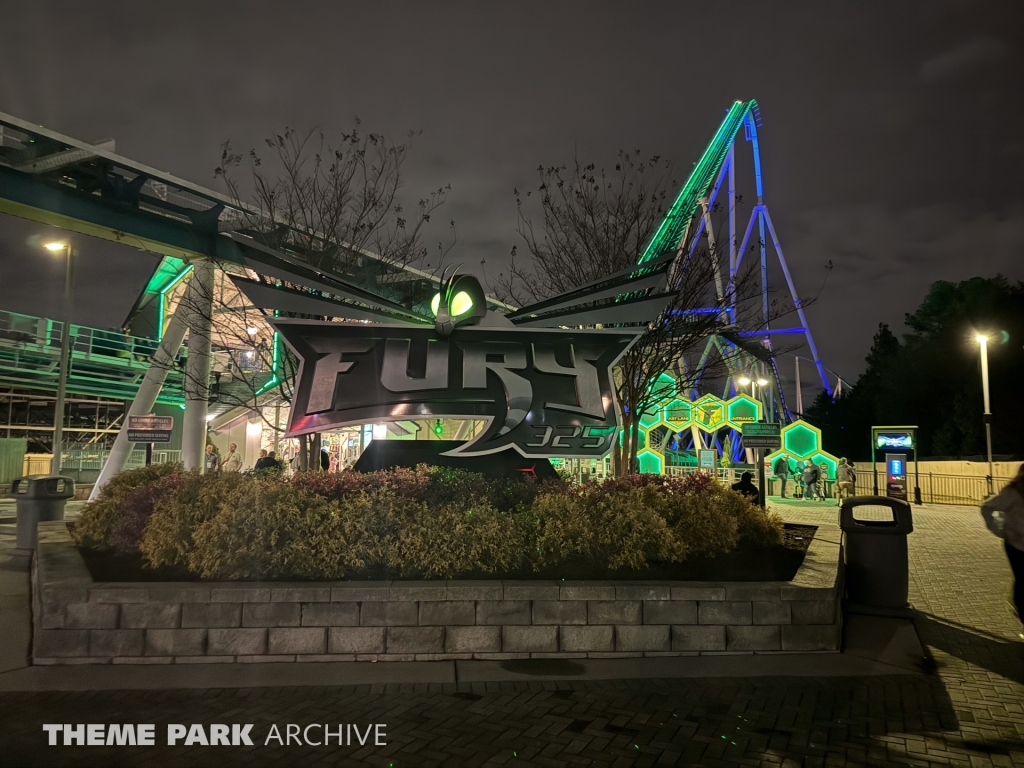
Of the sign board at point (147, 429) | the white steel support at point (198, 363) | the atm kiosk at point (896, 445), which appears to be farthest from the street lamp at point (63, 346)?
the atm kiosk at point (896, 445)

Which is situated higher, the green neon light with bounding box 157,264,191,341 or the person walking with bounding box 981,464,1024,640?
the green neon light with bounding box 157,264,191,341

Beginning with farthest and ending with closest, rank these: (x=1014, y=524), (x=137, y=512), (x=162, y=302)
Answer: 1. (x=162, y=302)
2. (x=137, y=512)
3. (x=1014, y=524)

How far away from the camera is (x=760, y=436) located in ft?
38.1

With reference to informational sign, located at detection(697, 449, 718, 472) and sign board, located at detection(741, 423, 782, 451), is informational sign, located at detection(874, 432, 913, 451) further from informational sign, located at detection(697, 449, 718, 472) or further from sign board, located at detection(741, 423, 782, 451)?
sign board, located at detection(741, 423, 782, 451)

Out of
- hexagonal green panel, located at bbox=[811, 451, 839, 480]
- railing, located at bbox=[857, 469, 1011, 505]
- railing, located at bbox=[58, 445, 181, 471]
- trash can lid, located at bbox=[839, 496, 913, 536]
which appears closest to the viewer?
trash can lid, located at bbox=[839, 496, 913, 536]

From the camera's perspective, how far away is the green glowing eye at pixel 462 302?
961cm

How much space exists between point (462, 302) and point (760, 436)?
5594 millimetres

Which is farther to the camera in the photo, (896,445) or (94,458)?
(94,458)

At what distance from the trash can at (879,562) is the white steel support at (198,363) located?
38.4 feet

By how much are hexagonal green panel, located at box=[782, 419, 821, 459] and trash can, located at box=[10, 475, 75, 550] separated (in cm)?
2366

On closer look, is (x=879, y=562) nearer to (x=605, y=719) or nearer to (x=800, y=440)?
(x=605, y=719)

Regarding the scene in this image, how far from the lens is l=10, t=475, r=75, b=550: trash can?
1094 cm

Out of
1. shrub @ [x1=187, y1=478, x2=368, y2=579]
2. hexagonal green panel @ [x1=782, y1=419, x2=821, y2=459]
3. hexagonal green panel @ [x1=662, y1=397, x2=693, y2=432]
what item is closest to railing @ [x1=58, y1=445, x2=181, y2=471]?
hexagonal green panel @ [x1=662, y1=397, x2=693, y2=432]

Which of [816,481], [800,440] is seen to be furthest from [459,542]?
[800,440]
